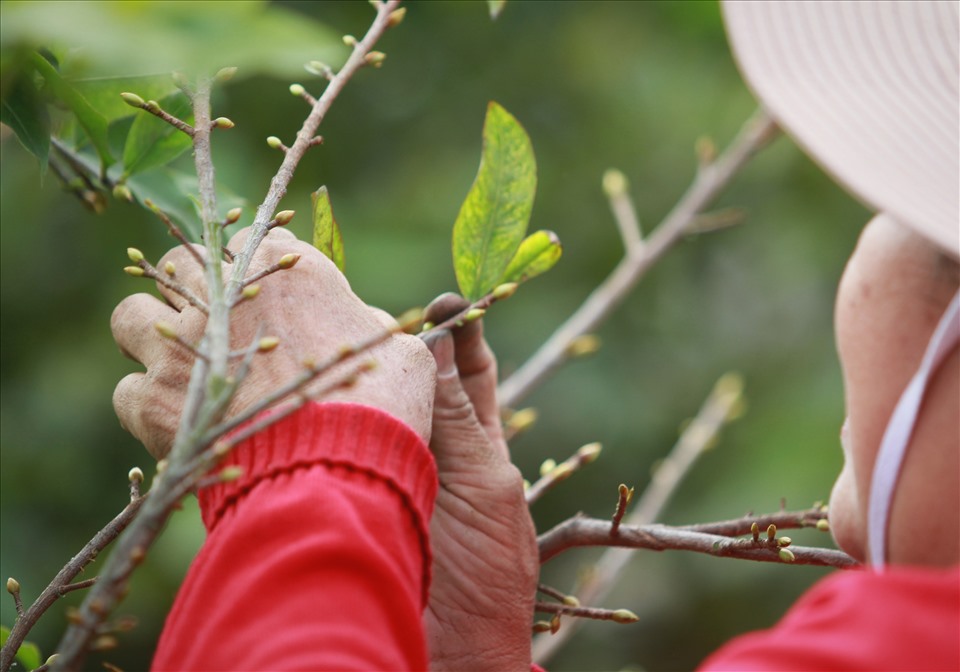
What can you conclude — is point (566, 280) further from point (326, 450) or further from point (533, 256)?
point (326, 450)

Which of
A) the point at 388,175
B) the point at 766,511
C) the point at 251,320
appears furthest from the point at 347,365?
the point at 388,175

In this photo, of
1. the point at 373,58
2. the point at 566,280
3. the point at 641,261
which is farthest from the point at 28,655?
the point at 566,280

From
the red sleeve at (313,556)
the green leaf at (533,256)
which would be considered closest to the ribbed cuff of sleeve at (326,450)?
the red sleeve at (313,556)

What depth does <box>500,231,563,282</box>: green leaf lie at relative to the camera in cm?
81

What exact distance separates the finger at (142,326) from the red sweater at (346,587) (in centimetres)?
12

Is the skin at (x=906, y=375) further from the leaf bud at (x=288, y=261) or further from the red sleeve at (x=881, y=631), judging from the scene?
the leaf bud at (x=288, y=261)

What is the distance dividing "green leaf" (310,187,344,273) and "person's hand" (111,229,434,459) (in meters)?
0.04

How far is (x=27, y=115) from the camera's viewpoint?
725 mm

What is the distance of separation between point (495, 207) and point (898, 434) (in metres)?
0.32

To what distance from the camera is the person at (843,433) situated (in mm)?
542

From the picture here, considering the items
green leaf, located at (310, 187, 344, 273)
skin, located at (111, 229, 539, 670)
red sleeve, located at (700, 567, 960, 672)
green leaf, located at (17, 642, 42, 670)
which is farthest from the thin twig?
red sleeve, located at (700, 567, 960, 672)

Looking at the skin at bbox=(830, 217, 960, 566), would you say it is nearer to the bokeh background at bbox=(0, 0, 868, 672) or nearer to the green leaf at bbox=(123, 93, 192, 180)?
the green leaf at bbox=(123, 93, 192, 180)

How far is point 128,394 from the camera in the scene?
27.5 inches

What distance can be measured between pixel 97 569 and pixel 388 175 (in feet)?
4.03
